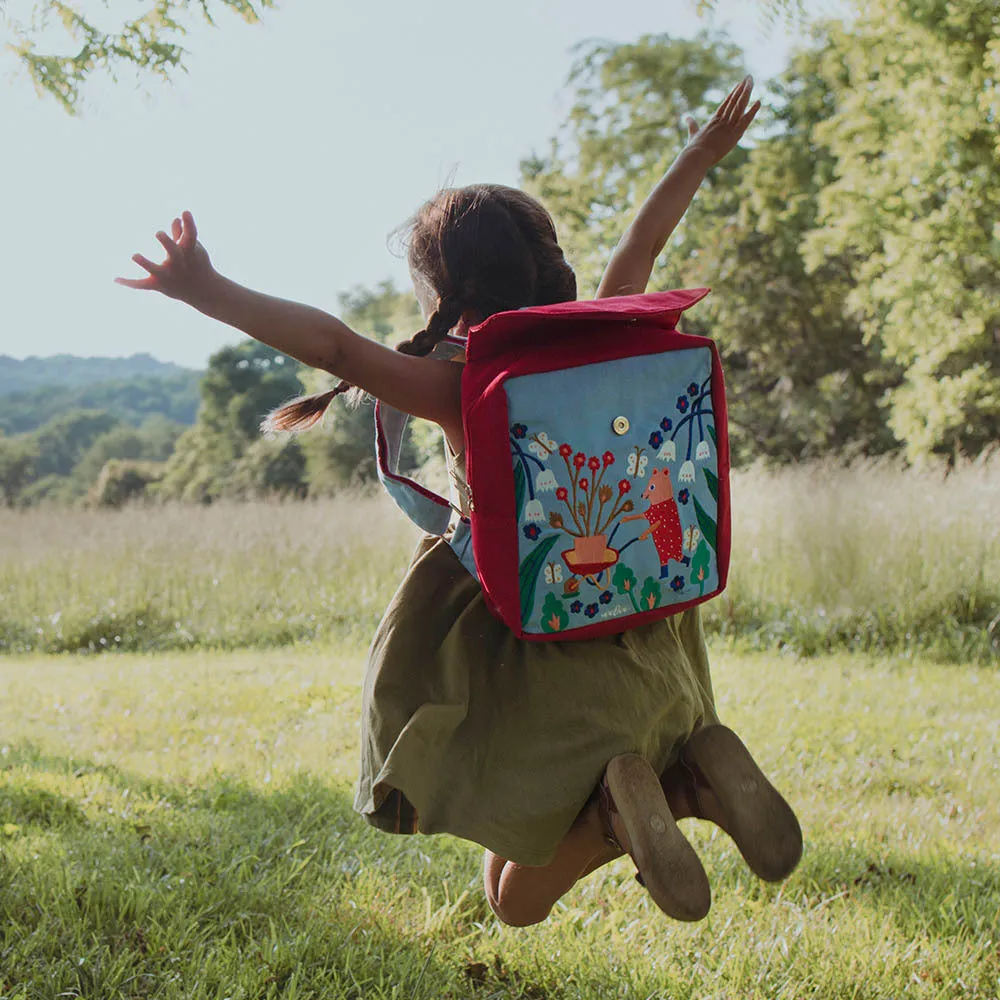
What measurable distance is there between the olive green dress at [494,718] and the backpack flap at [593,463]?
4.4 inches

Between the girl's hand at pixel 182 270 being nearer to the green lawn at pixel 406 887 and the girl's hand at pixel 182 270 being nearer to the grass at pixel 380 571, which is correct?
the green lawn at pixel 406 887

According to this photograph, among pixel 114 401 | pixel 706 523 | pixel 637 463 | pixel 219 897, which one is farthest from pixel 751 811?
pixel 114 401

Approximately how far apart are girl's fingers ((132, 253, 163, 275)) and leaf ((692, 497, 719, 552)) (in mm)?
1077

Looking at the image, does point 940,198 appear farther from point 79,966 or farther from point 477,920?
point 79,966

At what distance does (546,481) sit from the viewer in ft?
6.33

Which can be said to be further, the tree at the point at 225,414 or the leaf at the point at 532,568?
the tree at the point at 225,414

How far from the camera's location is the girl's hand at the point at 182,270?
1694 millimetres

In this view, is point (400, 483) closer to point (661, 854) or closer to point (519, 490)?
point (519, 490)

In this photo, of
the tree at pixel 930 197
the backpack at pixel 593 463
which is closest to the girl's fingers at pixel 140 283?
the backpack at pixel 593 463

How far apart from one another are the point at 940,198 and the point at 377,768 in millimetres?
12960

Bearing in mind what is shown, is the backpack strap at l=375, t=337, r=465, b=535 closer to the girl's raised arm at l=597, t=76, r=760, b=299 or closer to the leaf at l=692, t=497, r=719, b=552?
the leaf at l=692, t=497, r=719, b=552

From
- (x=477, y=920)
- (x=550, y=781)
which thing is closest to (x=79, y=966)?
(x=477, y=920)

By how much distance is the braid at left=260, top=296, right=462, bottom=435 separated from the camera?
2.08 meters

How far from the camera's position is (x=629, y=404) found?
1.98 meters
